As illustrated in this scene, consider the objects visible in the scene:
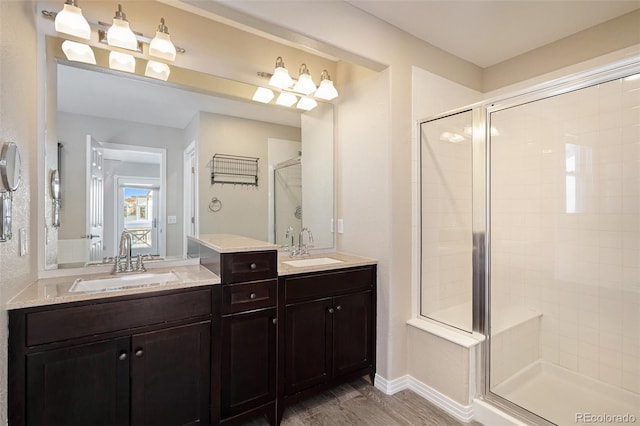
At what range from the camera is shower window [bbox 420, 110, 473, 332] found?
90.5 inches

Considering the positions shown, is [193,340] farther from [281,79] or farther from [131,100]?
[281,79]

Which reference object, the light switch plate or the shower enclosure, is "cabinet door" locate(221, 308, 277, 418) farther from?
the shower enclosure

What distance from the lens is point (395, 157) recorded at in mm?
2227

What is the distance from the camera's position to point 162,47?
1.76m

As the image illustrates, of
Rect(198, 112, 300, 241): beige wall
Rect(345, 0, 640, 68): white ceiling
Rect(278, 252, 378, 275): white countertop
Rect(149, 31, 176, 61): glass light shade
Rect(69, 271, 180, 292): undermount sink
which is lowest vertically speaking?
Rect(69, 271, 180, 292): undermount sink

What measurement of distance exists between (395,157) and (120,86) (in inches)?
73.9

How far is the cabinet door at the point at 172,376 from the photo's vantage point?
1468mm

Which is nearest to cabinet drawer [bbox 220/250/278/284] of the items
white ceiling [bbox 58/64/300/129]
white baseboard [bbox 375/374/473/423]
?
white ceiling [bbox 58/64/300/129]

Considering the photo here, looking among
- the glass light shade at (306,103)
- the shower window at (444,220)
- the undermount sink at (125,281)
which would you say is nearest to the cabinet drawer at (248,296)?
the undermount sink at (125,281)

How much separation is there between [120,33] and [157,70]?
269 mm

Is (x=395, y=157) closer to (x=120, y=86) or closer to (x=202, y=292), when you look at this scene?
(x=202, y=292)

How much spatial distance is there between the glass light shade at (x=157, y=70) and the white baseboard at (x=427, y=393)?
257cm

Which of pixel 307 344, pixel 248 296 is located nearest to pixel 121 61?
pixel 248 296

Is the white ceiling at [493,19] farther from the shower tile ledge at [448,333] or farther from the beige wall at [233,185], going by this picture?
the shower tile ledge at [448,333]
